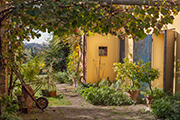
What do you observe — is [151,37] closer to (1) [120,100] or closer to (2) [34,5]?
(1) [120,100]

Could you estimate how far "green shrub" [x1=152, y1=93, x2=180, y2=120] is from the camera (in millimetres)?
4345

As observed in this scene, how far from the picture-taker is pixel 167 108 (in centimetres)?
455

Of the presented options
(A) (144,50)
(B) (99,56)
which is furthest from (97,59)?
(A) (144,50)

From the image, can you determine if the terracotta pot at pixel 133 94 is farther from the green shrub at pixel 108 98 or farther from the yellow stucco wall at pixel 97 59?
the yellow stucco wall at pixel 97 59

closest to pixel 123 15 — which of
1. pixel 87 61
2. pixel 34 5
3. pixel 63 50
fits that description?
pixel 34 5

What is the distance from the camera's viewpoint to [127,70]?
5789 millimetres

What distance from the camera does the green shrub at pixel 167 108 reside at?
4345mm

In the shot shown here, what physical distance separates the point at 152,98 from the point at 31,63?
3.85 meters

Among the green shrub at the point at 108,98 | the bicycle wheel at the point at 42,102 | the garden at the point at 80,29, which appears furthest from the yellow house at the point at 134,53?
the bicycle wheel at the point at 42,102

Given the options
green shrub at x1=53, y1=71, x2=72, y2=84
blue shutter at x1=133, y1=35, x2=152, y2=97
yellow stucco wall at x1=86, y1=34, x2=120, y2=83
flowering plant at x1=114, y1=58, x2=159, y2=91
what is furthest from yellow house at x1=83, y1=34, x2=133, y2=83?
flowering plant at x1=114, y1=58, x2=159, y2=91

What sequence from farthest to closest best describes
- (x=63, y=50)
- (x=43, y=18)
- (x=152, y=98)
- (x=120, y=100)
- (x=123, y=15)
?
1. (x=63, y=50)
2. (x=120, y=100)
3. (x=152, y=98)
4. (x=123, y=15)
5. (x=43, y=18)

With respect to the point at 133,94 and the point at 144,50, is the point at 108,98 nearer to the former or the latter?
the point at 133,94

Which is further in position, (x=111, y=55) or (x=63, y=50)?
(x=63, y=50)

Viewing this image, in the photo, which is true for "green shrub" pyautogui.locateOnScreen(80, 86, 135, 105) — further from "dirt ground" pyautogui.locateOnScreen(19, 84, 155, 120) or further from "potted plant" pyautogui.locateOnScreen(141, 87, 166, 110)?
"potted plant" pyautogui.locateOnScreen(141, 87, 166, 110)
